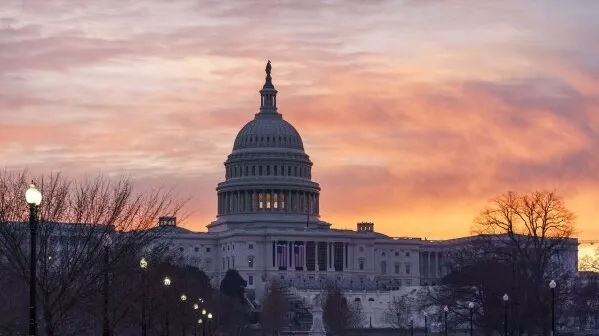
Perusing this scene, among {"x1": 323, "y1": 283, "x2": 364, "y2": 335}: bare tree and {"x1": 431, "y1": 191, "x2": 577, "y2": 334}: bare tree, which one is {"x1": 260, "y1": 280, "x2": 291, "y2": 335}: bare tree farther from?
{"x1": 431, "y1": 191, "x2": 577, "y2": 334}: bare tree

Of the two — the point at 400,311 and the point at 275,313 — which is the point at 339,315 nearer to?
the point at 275,313

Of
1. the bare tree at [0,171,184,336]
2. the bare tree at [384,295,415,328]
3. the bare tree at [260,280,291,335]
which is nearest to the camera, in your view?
the bare tree at [0,171,184,336]

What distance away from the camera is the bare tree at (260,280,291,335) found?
A: 174 meters

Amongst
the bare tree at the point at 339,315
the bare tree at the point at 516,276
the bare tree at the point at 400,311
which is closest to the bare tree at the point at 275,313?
the bare tree at the point at 339,315

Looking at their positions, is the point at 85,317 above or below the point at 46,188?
below

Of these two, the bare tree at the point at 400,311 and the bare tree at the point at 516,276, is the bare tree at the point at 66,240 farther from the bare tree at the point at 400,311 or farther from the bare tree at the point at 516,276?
the bare tree at the point at 400,311

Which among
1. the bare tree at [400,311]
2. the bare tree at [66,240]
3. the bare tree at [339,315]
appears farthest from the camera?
the bare tree at [400,311]

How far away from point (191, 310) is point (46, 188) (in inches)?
1702

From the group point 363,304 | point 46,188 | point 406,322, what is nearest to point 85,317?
point 46,188

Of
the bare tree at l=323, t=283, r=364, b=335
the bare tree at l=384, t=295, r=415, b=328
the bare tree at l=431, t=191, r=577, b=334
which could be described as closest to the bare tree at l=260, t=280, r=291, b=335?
the bare tree at l=323, t=283, r=364, b=335

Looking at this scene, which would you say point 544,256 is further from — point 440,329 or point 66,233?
point 440,329

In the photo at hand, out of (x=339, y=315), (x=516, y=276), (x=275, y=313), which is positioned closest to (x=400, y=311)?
(x=275, y=313)

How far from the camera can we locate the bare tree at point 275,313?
570 feet

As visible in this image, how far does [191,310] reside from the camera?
110000 mm
